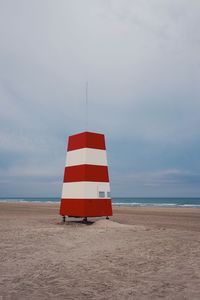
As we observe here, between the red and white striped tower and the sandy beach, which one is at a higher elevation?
the red and white striped tower

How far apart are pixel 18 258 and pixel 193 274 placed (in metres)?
2.62

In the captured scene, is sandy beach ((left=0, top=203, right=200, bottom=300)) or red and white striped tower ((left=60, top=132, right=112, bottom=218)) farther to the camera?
red and white striped tower ((left=60, top=132, right=112, bottom=218))

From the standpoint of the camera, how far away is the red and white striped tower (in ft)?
33.4

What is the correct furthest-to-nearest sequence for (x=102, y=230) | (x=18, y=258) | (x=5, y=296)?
(x=102, y=230), (x=18, y=258), (x=5, y=296)

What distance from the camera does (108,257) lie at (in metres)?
5.16

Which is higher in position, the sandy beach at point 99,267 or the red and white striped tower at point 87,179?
the red and white striped tower at point 87,179

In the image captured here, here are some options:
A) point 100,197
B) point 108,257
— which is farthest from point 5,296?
point 100,197

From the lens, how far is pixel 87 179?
10.2 metres

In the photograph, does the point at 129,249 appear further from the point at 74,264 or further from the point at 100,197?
the point at 100,197

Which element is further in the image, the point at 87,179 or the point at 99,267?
the point at 87,179

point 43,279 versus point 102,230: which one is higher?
point 102,230

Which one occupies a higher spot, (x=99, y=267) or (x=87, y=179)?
(x=87, y=179)

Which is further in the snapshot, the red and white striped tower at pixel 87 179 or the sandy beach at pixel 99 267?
the red and white striped tower at pixel 87 179

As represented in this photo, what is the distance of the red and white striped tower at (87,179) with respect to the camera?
1020 cm
